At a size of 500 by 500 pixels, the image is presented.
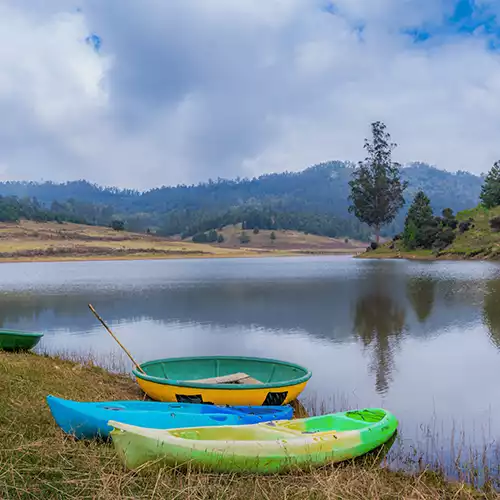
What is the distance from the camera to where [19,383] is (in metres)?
9.52

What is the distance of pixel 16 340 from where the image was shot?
13.9 m

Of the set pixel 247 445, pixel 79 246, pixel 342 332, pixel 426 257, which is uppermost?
pixel 247 445

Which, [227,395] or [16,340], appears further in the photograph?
Result: [16,340]

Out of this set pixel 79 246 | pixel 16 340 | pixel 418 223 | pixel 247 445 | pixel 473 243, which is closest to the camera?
pixel 247 445

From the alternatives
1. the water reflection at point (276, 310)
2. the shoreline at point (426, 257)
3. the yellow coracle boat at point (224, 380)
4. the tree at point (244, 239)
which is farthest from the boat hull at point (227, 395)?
the tree at point (244, 239)

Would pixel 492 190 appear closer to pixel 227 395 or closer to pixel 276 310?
pixel 276 310

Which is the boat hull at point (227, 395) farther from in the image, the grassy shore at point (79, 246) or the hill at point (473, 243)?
the grassy shore at point (79, 246)


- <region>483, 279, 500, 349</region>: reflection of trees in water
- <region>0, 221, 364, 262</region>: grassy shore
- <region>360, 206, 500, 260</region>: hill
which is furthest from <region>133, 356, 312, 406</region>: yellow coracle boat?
<region>0, 221, 364, 262</region>: grassy shore

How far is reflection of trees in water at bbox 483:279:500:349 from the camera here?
60.8 feet

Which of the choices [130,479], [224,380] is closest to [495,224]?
[224,380]

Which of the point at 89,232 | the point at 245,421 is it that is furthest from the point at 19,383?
the point at 89,232

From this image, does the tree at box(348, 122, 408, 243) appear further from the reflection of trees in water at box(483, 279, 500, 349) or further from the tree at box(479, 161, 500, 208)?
the reflection of trees in water at box(483, 279, 500, 349)

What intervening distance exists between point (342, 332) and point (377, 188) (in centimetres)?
6672

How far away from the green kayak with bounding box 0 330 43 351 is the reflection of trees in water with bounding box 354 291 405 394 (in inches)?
331
